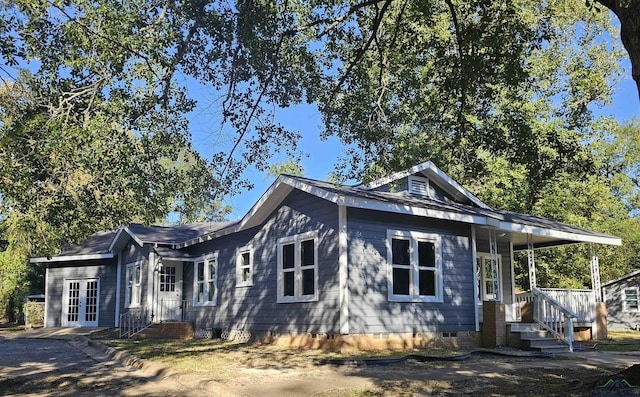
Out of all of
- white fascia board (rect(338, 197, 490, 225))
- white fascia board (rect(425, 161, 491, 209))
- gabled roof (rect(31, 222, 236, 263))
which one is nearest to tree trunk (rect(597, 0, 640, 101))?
white fascia board (rect(338, 197, 490, 225))

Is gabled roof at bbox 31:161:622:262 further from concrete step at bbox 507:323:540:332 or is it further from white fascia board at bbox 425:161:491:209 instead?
concrete step at bbox 507:323:540:332

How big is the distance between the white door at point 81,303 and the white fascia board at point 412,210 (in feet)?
53.4

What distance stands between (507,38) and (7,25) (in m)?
8.74

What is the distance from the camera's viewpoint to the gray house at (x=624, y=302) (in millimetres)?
28453

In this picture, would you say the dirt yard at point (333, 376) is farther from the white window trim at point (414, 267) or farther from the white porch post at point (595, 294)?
the white porch post at point (595, 294)

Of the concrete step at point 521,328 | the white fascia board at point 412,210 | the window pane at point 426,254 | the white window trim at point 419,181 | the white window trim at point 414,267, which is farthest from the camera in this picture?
A: the white window trim at point 419,181

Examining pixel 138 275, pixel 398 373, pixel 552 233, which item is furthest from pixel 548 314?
pixel 138 275

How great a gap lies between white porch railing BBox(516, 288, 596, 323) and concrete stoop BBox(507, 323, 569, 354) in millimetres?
2282

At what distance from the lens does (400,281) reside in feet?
45.2

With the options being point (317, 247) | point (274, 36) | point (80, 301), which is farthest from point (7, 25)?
point (80, 301)

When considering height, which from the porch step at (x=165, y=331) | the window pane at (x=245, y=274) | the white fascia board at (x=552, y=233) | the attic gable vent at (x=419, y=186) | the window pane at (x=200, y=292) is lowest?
the porch step at (x=165, y=331)

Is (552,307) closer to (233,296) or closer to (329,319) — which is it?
(329,319)

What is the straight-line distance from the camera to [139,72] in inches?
420

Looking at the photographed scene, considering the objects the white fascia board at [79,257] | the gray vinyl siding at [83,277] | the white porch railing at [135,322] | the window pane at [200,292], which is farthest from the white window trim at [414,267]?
the gray vinyl siding at [83,277]
